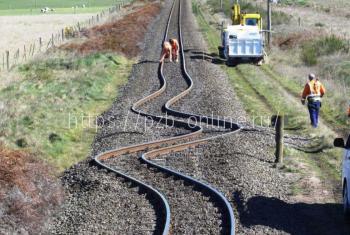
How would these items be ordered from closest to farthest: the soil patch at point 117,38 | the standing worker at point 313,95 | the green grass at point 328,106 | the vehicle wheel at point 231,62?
the standing worker at point 313,95, the green grass at point 328,106, the vehicle wheel at point 231,62, the soil patch at point 117,38

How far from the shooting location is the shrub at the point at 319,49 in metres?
40.0

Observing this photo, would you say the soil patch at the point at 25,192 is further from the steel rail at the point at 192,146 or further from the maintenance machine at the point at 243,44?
the maintenance machine at the point at 243,44

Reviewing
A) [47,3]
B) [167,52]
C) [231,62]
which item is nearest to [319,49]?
[231,62]

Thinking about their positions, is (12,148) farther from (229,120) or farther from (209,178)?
(229,120)

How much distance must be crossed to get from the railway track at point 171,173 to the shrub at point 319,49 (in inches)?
587

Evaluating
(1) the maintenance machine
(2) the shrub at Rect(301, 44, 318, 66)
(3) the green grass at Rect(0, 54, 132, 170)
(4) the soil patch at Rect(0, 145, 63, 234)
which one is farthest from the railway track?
(2) the shrub at Rect(301, 44, 318, 66)

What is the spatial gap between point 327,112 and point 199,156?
27.3 ft

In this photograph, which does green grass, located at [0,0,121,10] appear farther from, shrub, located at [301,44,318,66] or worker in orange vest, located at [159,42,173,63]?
worker in orange vest, located at [159,42,173,63]

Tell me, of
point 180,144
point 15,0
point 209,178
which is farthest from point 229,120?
point 15,0

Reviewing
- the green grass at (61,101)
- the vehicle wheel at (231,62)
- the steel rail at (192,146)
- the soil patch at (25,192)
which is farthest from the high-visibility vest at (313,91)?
the vehicle wheel at (231,62)

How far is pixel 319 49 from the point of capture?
139 ft

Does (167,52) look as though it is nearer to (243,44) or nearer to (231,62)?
(231,62)

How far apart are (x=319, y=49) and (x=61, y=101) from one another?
19.8 m

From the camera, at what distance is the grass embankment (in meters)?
18.4
